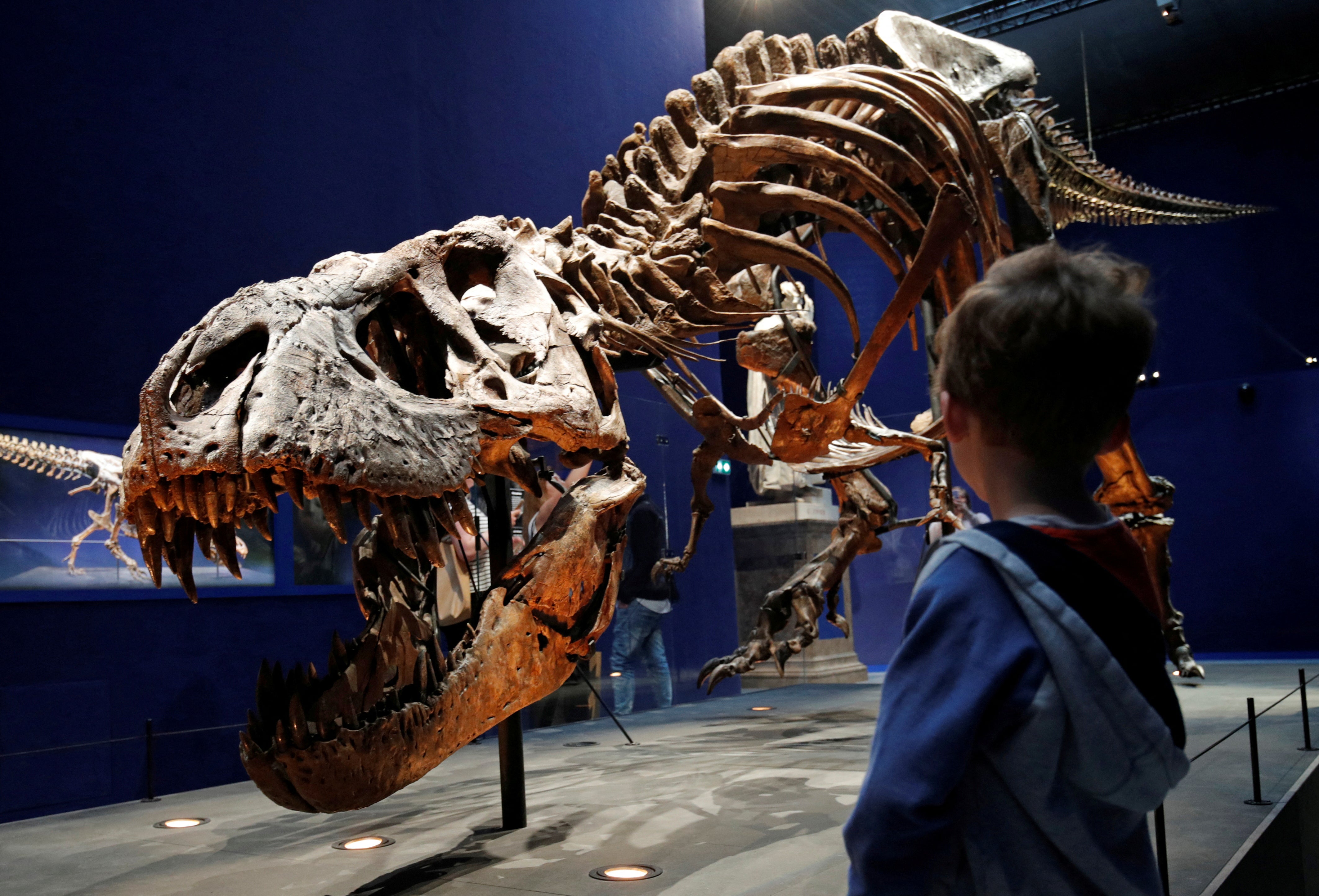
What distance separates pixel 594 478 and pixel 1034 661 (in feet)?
7.95

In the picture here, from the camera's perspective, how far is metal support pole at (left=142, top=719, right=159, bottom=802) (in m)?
5.03

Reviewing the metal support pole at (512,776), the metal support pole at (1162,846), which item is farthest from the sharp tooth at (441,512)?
the metal support pole at (1162,846)

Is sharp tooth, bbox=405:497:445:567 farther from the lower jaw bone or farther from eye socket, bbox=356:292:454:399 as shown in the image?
eye socket, bbox=356:292:454:399

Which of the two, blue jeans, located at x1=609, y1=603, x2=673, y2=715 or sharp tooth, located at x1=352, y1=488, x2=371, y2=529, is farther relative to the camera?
blue jeans, located at x1=609, y1=603, x2=673, y2=715

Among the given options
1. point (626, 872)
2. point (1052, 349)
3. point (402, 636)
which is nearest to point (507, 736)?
point (626, 872)

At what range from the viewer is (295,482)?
2.36m

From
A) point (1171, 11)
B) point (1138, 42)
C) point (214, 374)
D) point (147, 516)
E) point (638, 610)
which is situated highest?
point (1138, 42)

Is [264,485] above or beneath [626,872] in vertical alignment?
above

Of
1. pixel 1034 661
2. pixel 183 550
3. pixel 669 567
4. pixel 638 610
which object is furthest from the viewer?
pixel 638 610

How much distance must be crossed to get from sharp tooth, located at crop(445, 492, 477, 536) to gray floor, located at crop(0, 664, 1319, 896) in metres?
1.23

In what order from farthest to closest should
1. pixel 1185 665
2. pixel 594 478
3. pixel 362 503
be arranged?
1. pixel 1185 665
2. pixel 594 478
3. pixel 362 503

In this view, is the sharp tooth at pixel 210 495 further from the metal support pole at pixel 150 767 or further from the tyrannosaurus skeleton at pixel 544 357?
the metal support pole at pixel 150 767

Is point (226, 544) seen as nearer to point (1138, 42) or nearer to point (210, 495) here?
point (210, 495)

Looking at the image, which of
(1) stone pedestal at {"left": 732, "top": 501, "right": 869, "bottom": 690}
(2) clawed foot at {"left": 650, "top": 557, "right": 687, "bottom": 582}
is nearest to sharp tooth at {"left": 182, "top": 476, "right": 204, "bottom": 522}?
(2) clawed foot at {"left": 650, "top": 557, "right": 687, "bottom": 582}
